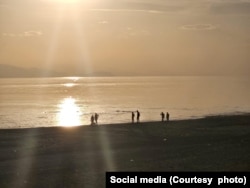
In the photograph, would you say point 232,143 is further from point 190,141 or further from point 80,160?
point 80,160

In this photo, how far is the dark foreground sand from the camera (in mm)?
23562

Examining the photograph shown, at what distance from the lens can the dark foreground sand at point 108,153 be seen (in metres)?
23.6

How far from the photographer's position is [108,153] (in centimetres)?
3148

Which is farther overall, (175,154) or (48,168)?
(175,154)

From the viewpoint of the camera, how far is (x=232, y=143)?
34781mm

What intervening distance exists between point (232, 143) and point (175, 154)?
6925 millimetres

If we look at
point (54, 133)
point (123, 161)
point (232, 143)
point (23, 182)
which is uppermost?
point (54, 133)

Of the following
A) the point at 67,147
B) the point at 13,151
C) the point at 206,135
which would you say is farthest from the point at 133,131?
the point at 13,151
